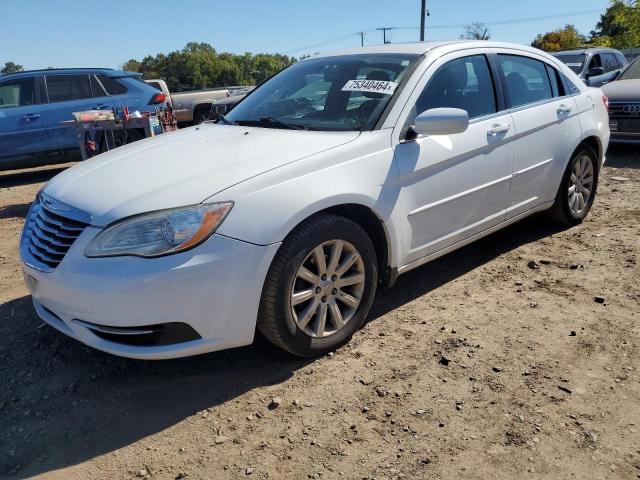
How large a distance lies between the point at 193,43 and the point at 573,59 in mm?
102839

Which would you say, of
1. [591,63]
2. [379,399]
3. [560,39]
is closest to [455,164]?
[379,399]

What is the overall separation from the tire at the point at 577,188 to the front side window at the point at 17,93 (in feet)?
25.1

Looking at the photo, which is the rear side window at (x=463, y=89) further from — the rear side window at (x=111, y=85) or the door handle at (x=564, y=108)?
the rear side window at (x=111, y=85)

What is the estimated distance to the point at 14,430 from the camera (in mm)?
2602

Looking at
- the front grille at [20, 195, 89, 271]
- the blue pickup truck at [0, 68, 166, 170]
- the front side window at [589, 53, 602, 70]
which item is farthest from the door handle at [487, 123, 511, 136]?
the front side window at [589, 53, 602, 70]

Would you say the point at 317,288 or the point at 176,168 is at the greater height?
the point at 176,168

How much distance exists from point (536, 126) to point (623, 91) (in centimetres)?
520

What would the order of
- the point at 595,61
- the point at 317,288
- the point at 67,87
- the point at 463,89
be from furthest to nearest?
the point at 595,61, the point at 67,87, the point at 463,89, the point at 317,288

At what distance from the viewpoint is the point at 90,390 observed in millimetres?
2889

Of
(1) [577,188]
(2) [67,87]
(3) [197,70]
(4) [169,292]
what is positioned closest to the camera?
(4) [169,292]

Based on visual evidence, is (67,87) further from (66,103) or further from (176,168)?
(176,168)

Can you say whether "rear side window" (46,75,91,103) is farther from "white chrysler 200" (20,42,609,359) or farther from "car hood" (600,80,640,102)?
"car hood" (600,80,640,102)

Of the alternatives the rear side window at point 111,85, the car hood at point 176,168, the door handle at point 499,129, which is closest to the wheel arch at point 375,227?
the car hood at point 176,168

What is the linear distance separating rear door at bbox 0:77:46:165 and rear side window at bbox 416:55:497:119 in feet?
22.8
